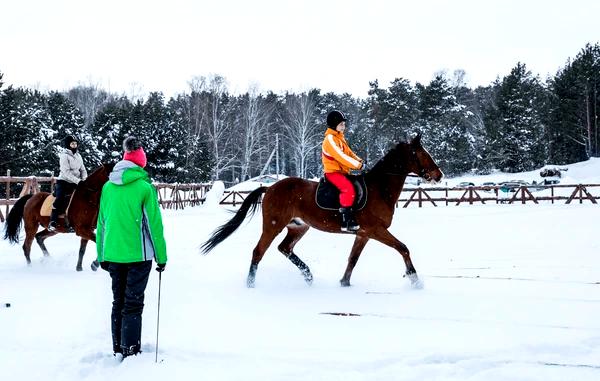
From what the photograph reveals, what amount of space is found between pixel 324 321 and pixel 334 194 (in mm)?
2378

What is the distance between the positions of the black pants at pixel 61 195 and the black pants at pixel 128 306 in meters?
5.44

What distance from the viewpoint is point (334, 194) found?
7.30 metres

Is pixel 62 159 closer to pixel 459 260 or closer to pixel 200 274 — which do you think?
pixel 200 274

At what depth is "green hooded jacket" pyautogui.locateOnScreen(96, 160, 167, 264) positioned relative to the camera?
14.0 ft

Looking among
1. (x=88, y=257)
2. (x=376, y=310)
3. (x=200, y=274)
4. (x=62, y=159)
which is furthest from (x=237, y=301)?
(x=88, y=257)

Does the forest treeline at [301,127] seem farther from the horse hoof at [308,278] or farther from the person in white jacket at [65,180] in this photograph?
the horse hoof at [308,278]

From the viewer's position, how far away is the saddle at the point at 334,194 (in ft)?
23.6

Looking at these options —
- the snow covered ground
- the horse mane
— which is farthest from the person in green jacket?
the horse mane

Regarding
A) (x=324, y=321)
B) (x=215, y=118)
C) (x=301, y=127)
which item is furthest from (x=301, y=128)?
(x=324, y=321)

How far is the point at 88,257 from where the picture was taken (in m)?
10.8

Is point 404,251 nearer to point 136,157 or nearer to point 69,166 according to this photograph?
point 136,157

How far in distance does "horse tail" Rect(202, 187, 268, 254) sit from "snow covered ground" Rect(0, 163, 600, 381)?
574mm

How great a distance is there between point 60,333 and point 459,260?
7336 millimetres

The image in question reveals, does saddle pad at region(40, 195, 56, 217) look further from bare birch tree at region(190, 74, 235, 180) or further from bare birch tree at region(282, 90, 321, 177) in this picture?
bare birch tree at region(282, 90, 321, 177)
